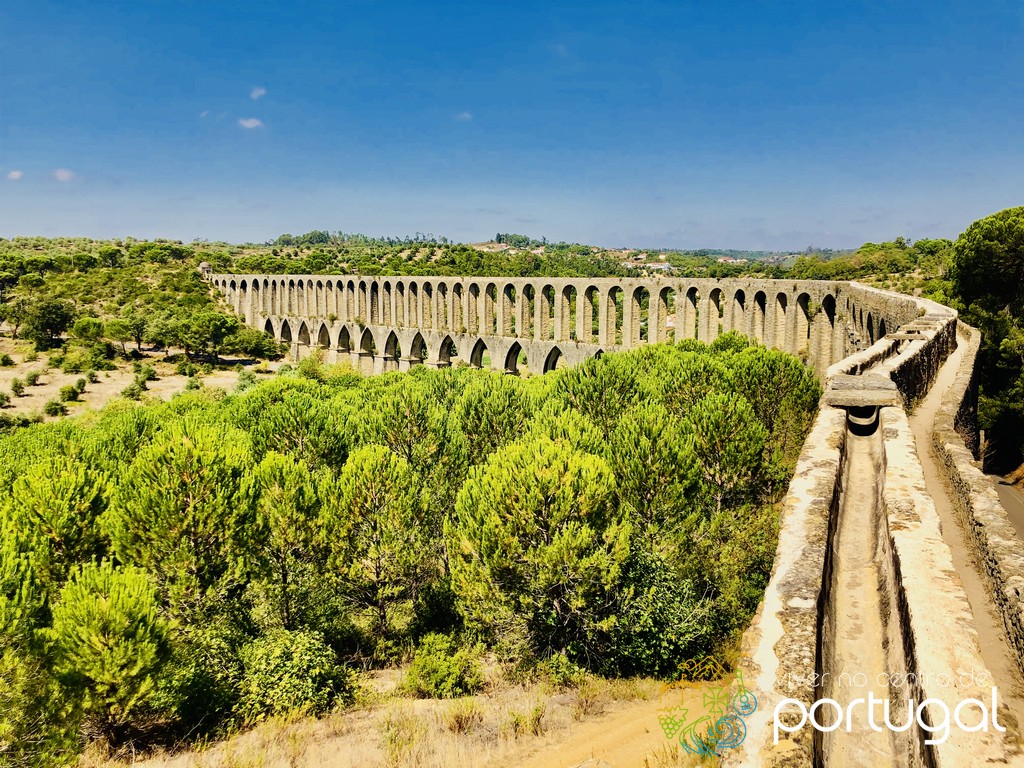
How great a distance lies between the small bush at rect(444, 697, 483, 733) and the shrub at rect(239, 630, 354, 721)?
2052 millimetres

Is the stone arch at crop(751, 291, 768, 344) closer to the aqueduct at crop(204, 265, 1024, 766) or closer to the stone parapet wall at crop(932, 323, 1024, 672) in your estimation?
the aqueduct at crop(204, 265, 1024, 766)

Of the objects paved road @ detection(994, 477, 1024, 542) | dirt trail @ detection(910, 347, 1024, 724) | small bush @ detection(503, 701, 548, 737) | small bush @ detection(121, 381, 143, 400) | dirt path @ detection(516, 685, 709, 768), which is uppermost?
dirt trail @ detection(910, 347, 1024, 724)

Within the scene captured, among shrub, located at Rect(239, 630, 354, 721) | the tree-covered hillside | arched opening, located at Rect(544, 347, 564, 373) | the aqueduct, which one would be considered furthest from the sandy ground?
the aqueduct

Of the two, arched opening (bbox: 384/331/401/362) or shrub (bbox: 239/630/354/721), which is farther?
arched opening (bbox: 384/331/401/362)

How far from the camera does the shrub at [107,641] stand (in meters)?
7.24

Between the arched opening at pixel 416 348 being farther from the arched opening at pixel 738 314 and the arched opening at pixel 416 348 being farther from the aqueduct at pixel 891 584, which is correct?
the aqueduct at pixel 891 584

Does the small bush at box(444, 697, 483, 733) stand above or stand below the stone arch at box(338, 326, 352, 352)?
below

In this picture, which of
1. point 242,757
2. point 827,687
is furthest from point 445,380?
point 827,687

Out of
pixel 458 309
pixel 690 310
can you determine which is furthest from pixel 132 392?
pixel 690 310

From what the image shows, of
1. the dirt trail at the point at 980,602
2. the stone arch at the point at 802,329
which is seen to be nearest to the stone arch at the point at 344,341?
the stone arch at the point at 802,329

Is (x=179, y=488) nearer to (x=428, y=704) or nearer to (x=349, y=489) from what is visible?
(x=349, y=489)

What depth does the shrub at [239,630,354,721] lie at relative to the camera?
9.01m

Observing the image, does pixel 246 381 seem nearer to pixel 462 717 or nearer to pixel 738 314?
pixel 738 314
